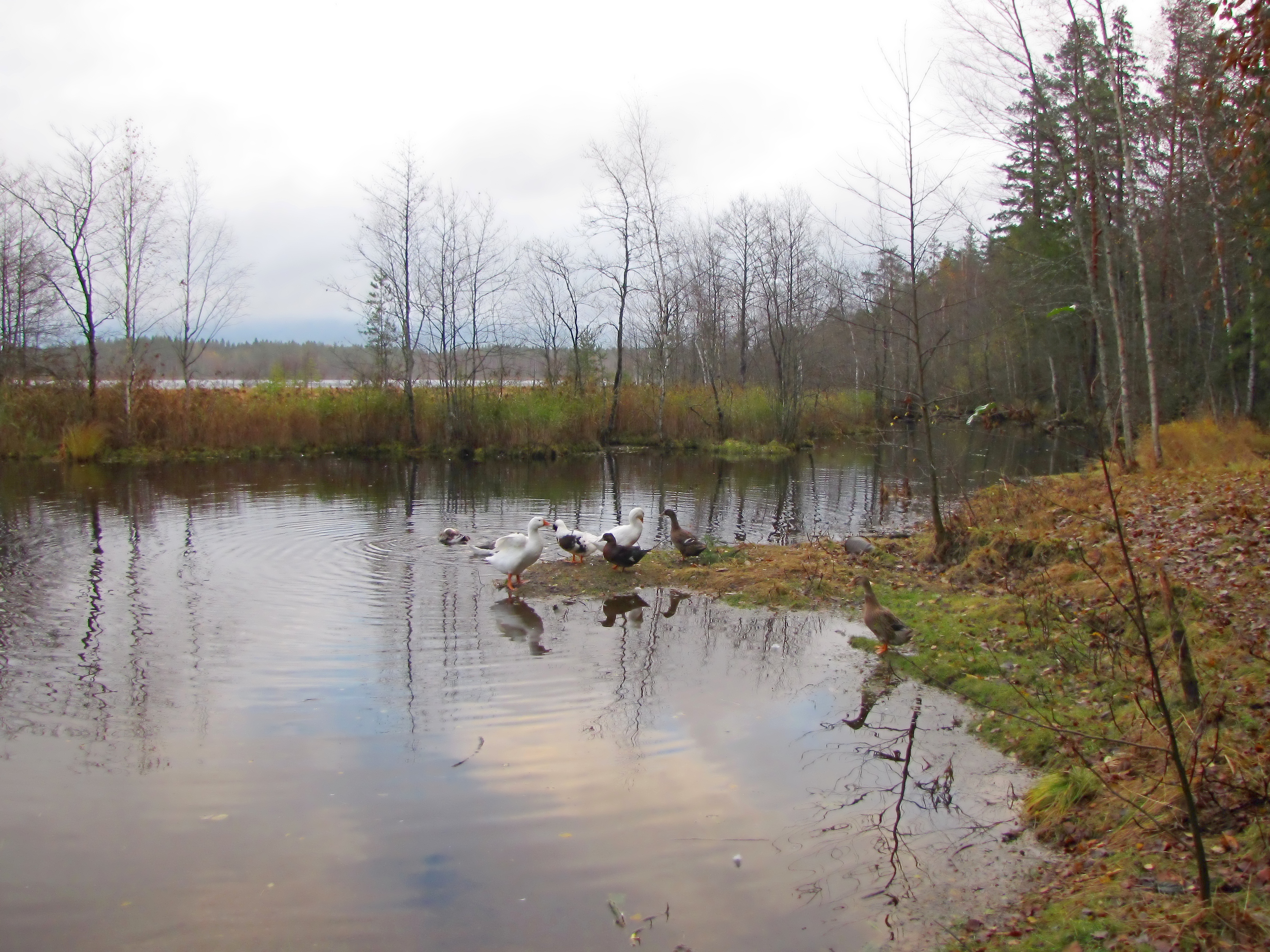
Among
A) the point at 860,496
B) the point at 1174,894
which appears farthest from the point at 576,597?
the point at 860,496

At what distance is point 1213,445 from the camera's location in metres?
18.3

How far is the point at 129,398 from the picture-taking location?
32.9 meters

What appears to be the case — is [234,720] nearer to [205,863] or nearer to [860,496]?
[205,863]

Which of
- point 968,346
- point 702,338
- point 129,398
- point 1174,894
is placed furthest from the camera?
point 968,346

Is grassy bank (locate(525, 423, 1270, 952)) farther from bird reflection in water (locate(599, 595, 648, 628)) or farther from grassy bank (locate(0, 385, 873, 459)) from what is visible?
grassy bank (locate(0, 385, 873, 459))

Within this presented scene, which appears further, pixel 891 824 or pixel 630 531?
pixel 630 531

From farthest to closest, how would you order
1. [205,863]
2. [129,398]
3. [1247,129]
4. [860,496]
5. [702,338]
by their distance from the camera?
[702,338], [129,398], [860,496], [1247,129], [205,863]

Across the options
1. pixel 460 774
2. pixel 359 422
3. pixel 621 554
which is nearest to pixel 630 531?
pixel 621 554

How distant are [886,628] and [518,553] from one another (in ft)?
18.1

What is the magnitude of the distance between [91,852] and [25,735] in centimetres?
237

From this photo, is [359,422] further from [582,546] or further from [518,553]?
[518,553]

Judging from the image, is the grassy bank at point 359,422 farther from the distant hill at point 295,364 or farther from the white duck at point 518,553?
the white duck at point 518,553

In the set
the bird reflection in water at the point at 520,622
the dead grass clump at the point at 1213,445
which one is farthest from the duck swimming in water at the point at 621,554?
the dead grass clump at the point at 1213,445

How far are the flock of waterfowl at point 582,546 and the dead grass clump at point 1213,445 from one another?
8.02 metres
